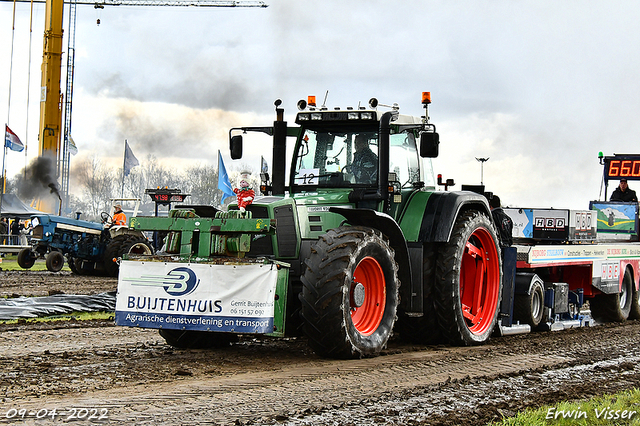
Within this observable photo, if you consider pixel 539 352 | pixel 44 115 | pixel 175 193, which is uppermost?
pixel 44 115

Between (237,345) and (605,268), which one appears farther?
(605,268)

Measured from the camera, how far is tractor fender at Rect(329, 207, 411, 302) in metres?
7.62

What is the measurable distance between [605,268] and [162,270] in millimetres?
8422

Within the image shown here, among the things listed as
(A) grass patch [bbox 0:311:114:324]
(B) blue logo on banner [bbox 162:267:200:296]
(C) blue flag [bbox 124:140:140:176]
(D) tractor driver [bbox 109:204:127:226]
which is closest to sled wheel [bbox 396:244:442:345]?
(B) blue logo on banner [bbox 162:267:200:296]

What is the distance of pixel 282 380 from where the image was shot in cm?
634

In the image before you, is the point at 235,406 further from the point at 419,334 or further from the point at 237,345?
the point at 419,334

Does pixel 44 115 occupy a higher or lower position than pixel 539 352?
higher

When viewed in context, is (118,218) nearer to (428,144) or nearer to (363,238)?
(428,144)

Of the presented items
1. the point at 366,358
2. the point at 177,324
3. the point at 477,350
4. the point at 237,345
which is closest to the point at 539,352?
the point at 477,350

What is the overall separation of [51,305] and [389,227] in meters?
6.53

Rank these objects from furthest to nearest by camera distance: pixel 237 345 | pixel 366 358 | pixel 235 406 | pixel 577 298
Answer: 1. pixel 577 298
2. pixel 237 345
3. pixel 366 358
4. pixel 235 406

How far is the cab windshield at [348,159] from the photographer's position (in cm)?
866

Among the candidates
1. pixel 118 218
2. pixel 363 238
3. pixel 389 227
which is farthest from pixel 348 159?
pixel 118 218

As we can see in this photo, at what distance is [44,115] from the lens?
3597 centimetres
